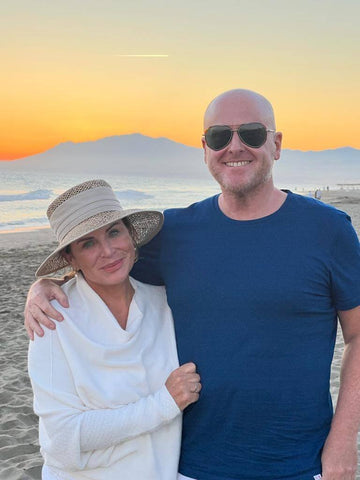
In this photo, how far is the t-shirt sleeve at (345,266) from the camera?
2188 mm

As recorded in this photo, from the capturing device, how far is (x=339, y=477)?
216cm

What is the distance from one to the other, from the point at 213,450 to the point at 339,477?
544mm

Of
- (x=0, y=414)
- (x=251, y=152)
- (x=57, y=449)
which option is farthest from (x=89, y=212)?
(x=0, y=414)

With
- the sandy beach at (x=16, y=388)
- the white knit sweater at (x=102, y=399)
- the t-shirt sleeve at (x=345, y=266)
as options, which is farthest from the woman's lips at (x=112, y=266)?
the sandy beach at (x=16, y=388)

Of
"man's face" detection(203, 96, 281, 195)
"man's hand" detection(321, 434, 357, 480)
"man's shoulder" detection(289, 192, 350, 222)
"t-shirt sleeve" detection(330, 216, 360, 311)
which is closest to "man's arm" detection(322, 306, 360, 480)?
"man's hand" detection(321, 434, 357, 480)

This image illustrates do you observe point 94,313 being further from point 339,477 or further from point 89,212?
point 339,477

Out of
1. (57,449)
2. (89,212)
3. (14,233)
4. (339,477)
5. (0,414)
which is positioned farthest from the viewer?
(14,233)

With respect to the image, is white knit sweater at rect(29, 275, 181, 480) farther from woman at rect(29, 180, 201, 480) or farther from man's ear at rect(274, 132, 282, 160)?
man's ear at rect(274, 132, 282, 160)

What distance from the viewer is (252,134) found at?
95.1 inches

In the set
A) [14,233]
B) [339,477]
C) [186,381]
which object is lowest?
[339,477]

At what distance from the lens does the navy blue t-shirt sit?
2176mm

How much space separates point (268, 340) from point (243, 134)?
97cm

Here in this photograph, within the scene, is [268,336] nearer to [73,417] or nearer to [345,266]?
[345,266]

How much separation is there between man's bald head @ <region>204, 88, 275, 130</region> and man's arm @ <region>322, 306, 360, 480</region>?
3.30 ft
